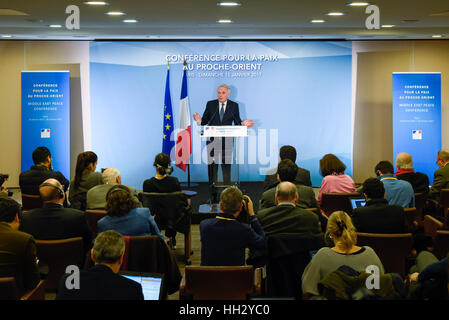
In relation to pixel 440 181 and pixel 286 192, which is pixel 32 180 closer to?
pixel 286 192

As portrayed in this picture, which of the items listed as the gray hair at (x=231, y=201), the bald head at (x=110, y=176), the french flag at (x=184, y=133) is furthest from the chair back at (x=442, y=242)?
the french flag at (x=184, y=133)

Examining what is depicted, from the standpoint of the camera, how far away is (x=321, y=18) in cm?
864

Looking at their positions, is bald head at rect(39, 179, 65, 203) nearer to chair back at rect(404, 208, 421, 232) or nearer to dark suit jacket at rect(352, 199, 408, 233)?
dark suit jacket at rect(352, 199, 408, 233)

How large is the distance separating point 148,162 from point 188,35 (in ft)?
9.28

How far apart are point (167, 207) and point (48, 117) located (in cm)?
596

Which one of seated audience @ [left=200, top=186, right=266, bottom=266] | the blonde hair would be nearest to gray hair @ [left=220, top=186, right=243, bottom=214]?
seated audience @ [left=200, top=186, right=266, bottom=266]

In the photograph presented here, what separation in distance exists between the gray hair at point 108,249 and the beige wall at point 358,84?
861 centimetres

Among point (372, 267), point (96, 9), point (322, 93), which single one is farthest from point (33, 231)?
point (322, 93)

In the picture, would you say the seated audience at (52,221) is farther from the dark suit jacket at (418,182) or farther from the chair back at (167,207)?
the dark suit jacket at (418,182)

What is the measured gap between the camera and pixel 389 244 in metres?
4.07

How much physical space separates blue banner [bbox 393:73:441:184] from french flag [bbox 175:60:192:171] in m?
4.28

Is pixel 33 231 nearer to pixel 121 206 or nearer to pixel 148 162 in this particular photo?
pixel 121 206

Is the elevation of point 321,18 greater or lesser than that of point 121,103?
greater

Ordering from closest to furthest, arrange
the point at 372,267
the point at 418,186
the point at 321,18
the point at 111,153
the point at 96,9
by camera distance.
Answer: the point at 372,267 < the point at 418,186 < the point at 96,9 < the point at 321,18 < the point at 111,153
